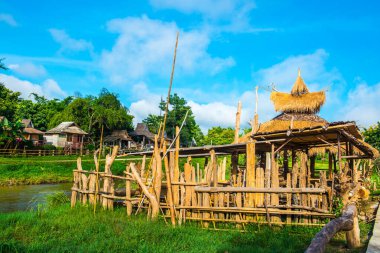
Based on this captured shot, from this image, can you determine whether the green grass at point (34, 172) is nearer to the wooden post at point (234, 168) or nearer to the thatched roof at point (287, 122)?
the thatched roof at point (287, 122)

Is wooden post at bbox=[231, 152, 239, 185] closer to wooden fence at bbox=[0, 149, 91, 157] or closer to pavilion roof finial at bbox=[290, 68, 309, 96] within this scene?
pavilion roof finial at bbox=[290, 68, 309, 96]

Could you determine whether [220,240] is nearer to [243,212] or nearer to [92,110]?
[243,212]

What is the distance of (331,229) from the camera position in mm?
4578

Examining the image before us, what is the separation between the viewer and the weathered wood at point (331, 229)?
376cm

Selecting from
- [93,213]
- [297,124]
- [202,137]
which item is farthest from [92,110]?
[93,213]

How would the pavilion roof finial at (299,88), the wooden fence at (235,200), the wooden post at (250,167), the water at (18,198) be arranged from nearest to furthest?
the wooden fence at (235,200) → the wooden post at (250,167) → the water at (18,198) → the pavilion roof finial at (299,88)

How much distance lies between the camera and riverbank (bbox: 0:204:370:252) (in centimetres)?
570

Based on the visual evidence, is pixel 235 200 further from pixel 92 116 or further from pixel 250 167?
pixel 92 116

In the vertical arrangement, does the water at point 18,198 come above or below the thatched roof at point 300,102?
below

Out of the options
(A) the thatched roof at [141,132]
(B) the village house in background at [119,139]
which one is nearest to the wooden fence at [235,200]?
(B) the village house in background at [119,139]

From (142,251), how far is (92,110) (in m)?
42.7

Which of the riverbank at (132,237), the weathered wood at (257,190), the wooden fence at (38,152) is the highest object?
the wooden fence at (38,152)

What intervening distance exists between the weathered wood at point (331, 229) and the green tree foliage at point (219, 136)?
3680cm

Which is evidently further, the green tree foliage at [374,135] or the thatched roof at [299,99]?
the green tree foliage at [374,135]
